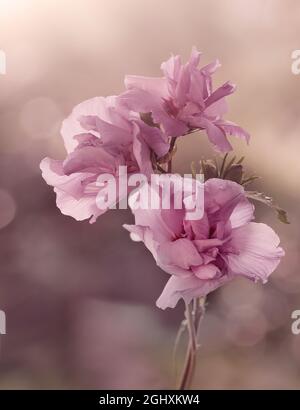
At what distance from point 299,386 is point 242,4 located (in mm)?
519

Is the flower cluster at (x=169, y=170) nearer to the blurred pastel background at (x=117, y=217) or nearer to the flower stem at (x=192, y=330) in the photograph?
the flower stem at (x=192, y=330)

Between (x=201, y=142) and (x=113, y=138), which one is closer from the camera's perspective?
(x=113, y=138)

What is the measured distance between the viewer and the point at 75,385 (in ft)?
2.41

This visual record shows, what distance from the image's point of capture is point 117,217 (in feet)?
2.56

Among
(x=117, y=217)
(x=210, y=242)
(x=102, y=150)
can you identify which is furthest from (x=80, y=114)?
(x=117, y=217)

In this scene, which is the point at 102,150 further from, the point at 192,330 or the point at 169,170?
the point at 192,330

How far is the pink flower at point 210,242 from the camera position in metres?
0.45

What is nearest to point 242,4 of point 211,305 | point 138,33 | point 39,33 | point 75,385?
point 138,33

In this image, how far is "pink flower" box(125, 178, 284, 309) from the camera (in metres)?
0.45

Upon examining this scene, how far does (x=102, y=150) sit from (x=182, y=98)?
83mm

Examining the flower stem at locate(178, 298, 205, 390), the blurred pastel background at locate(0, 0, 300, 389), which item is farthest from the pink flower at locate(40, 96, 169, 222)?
the blurred pastel background at locate(0, 0, 300, 389)

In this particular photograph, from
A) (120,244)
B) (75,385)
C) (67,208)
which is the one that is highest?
(67,208)

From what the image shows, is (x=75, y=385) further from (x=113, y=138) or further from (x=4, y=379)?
(x=113, y=138)

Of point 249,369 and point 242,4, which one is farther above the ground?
point 242,4
